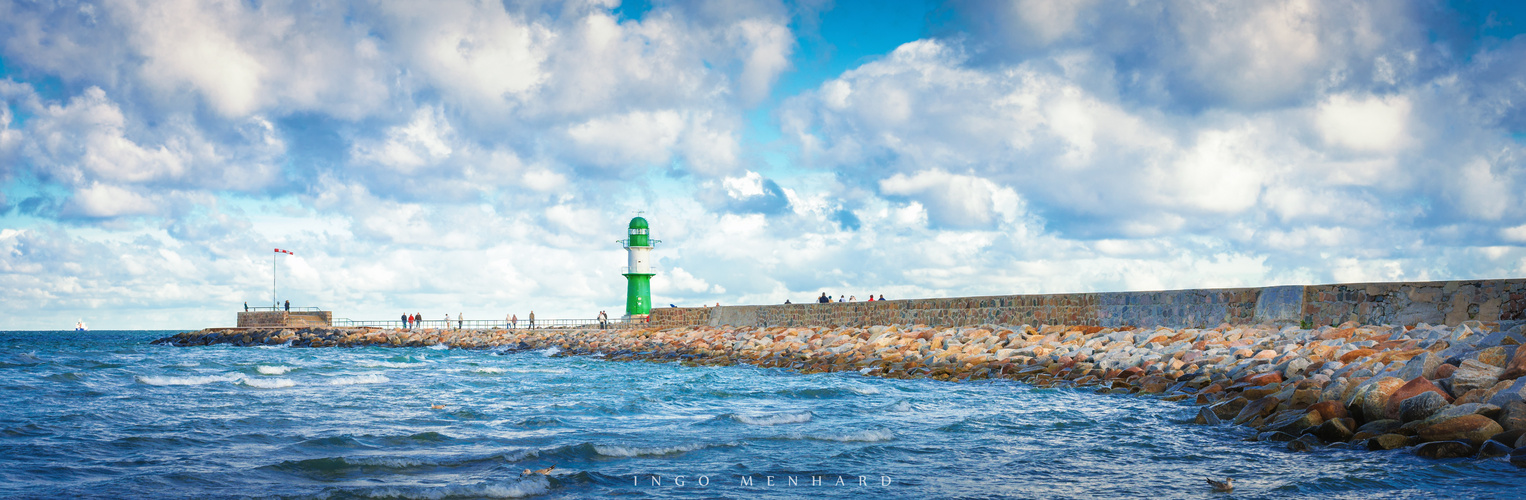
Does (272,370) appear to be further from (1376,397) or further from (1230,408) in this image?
(1376,397)

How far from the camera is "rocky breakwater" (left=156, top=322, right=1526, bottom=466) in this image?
6.23 meters

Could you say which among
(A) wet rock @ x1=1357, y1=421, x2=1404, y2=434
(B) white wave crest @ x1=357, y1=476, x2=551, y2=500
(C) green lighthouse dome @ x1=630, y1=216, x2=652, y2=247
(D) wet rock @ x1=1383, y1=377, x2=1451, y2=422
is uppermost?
(C) green lighthouse dome @ x1=630, y1=216, x2=652, y2=247

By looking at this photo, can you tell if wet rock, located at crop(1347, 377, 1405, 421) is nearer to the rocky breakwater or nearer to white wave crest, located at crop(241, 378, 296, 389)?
the rocky breakwater

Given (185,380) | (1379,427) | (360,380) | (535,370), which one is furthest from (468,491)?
(535,370)

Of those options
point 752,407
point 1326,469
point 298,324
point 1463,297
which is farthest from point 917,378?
point 298,324

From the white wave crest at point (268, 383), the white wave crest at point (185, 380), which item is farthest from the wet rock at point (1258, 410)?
the white wave crest at point (185, 380)

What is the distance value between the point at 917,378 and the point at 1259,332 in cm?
469

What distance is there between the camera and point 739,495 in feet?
17.4

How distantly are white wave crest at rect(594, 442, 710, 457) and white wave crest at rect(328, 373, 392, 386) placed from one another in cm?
907

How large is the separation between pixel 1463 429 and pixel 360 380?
571 inches

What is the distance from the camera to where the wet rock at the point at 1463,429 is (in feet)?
Answer: 19.3

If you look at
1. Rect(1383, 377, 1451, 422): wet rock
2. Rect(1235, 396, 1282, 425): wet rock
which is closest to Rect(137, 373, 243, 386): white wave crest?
Rect(1235, 396, 1282, 425): wet rock

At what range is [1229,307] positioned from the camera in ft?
46.3

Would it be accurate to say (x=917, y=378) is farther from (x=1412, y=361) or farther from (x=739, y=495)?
(x=739, y=495)
